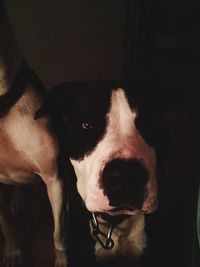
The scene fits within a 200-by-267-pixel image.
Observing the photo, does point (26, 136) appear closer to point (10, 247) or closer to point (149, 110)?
point (149, 110)

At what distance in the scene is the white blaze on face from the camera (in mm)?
1202

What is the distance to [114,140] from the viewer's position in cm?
124

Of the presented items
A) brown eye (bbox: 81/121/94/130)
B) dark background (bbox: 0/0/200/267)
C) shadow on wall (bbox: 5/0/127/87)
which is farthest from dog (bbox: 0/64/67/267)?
shadow on wall (bbox: 5/0/127/87)

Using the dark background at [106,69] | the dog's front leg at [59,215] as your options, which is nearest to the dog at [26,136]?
the dog's front leg at [59,215]

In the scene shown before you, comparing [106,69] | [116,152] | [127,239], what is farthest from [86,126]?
[106,69]

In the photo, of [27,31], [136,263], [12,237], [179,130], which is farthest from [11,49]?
[179,130]

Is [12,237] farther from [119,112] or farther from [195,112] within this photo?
[195,112]

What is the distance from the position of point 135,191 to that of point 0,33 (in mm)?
654

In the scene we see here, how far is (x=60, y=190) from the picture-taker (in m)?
1.58

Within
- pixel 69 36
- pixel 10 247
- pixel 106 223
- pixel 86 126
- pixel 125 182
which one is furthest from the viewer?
pixel 69 36

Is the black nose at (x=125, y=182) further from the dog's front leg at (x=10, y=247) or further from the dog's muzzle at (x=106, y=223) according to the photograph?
the dog's front leg at (x=10, y=247)

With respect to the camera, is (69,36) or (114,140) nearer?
(114,140)

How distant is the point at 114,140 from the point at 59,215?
22.4 inches

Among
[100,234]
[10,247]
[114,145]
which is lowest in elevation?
[10,247]
